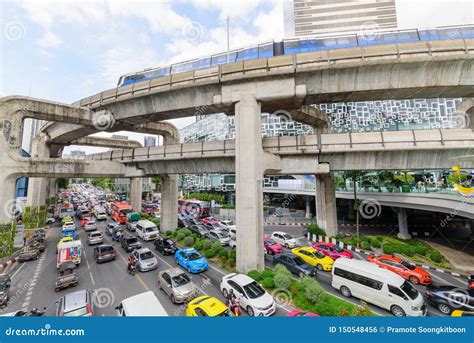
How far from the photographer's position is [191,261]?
1627 centimetres

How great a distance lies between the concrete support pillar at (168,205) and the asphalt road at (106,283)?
7142 mm

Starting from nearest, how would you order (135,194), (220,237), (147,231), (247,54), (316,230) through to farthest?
(247,54)
(220,237)
(147,231)
(316,230)
(135,194)

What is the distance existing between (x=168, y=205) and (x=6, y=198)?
47.6 feet

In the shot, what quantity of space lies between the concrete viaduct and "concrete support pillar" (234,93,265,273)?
70 mm

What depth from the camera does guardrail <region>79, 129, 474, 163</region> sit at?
13.6m

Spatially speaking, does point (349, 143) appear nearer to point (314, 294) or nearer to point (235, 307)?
point (314, 294)

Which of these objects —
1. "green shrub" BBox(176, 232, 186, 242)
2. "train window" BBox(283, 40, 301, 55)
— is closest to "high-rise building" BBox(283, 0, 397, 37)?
"train window" BBox(283, 40, 301, 55)

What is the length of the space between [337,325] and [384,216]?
4138cm

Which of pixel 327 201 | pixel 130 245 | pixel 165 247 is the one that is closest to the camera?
pixel 165 247

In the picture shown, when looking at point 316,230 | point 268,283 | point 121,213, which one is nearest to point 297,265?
point 268,283

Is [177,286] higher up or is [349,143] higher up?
[349,143]

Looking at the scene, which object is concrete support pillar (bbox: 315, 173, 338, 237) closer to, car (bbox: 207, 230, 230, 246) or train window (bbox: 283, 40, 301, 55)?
car (bbox: 207, 230, 230, 246)

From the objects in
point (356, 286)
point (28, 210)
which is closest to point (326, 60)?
point (356, 286)

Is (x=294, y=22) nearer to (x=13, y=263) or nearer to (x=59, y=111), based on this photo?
(x=59, y=111)
